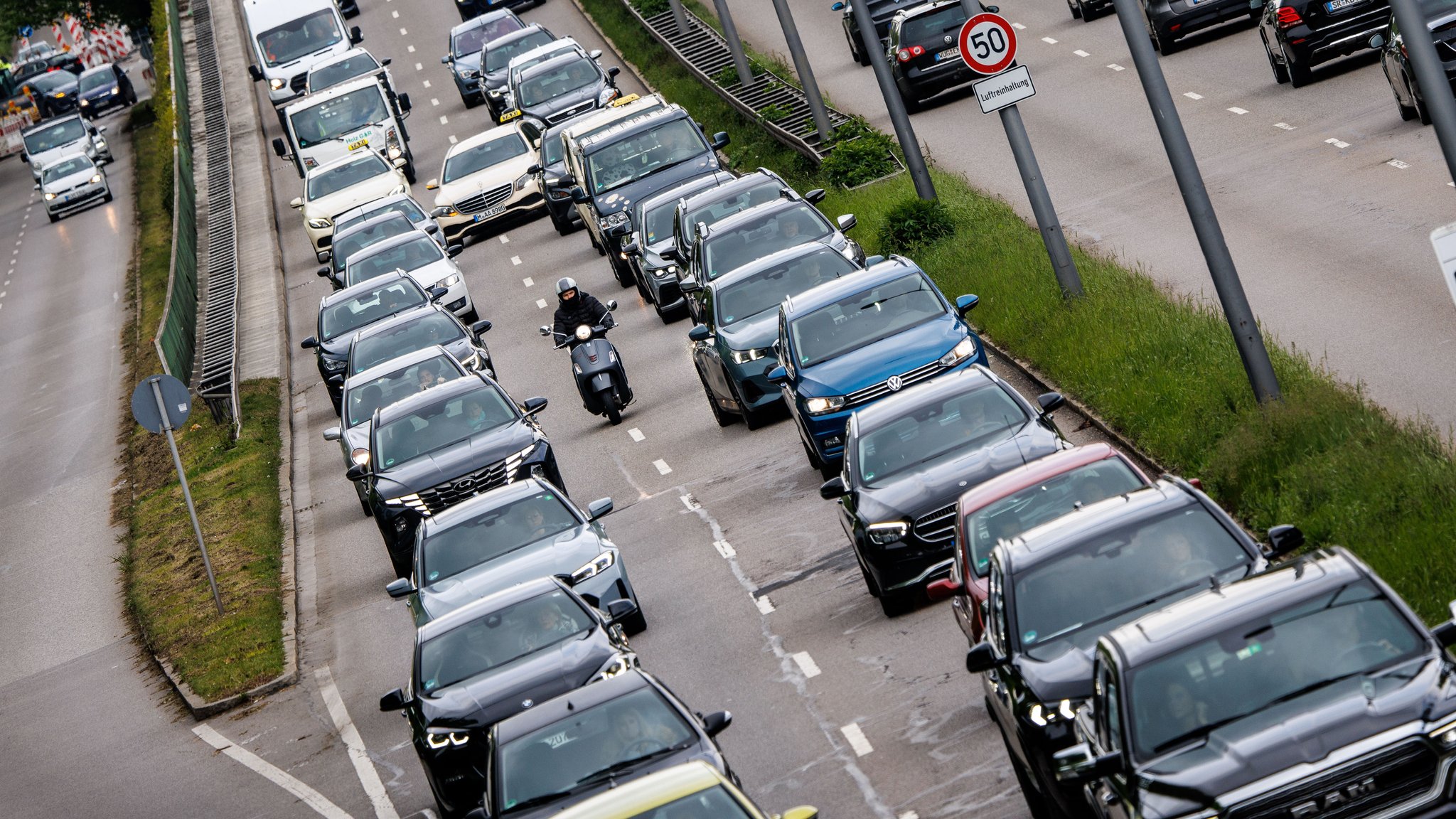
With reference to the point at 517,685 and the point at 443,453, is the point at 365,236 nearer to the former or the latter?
the point at 443,453

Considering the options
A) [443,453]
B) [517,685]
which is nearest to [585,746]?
[517,685]

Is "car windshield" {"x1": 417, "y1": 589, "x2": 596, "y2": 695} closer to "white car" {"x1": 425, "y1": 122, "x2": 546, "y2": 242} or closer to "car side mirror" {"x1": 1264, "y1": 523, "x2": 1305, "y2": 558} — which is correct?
"car side mirror" {"x1": 1264, "y1": 523, "x2": 1305, "y2": 558}

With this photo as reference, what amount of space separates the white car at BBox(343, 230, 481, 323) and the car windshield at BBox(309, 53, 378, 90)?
17379mm

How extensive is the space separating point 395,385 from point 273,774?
313 inches

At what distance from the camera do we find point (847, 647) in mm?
15320

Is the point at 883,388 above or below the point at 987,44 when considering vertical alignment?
below

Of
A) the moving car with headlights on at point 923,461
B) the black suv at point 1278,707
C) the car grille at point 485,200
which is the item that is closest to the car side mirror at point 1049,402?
the moving car with headlights on at point 923,461

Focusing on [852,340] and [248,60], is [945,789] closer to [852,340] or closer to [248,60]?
[852,340]

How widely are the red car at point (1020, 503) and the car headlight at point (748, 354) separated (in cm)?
877

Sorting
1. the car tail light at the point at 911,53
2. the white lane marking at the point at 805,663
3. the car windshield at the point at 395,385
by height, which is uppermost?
the car tail light at the point at 911,53

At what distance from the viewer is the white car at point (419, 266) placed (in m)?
32.7

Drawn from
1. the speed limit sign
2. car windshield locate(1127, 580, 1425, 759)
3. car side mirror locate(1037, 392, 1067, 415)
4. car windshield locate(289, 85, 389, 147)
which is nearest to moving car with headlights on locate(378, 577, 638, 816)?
car side mirror locate(1037, 392, 1067, 415)

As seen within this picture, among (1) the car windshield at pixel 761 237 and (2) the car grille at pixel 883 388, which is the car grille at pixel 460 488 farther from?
(1) the car windshield at pixel 761 237

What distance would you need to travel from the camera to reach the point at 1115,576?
1073cm
